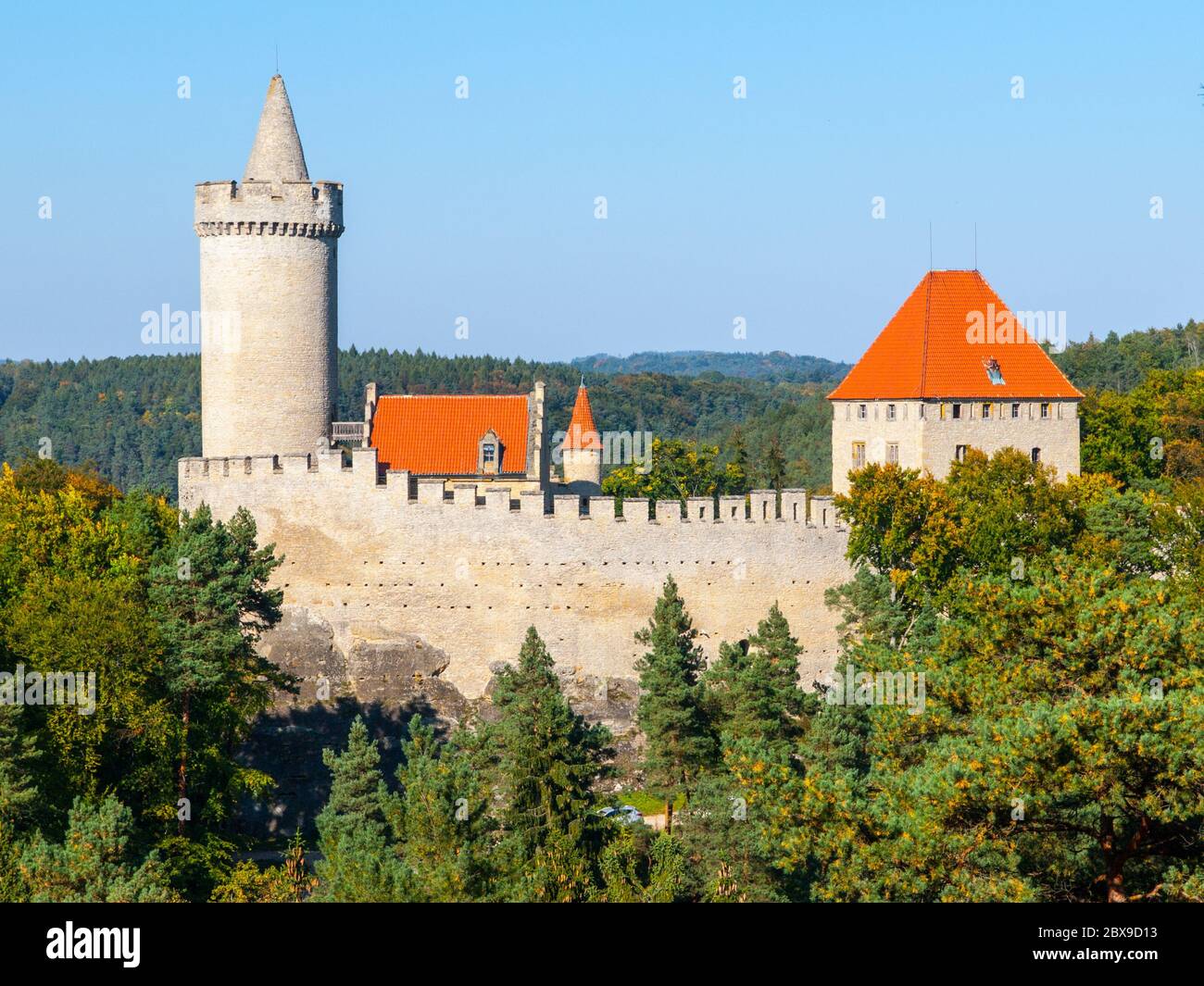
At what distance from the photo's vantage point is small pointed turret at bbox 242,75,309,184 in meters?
44.7

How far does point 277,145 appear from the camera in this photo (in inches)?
1775

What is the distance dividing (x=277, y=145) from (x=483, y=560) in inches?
468

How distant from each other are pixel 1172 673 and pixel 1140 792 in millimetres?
2498

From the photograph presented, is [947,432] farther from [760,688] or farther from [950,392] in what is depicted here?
[760,688]

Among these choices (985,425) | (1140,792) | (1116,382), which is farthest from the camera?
(1116,382)

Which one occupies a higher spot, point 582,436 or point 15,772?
point 582,436

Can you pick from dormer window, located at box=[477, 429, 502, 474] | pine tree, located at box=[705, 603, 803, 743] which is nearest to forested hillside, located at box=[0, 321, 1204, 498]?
dormer window, located at box=[477, 429, 502, 474]

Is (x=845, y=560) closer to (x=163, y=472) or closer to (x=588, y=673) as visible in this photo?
(x=588, y=673)

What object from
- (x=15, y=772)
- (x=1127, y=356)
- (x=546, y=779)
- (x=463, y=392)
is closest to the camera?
(x=15, y=772)

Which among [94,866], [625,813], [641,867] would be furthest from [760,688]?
[94,866]

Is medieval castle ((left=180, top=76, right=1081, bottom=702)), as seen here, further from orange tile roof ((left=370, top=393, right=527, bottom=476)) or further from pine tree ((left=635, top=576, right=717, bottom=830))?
orange tile roof ((left=370, top=393, right=527, bottom=476))

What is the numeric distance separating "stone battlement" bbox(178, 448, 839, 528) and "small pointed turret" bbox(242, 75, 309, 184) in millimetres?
7821
